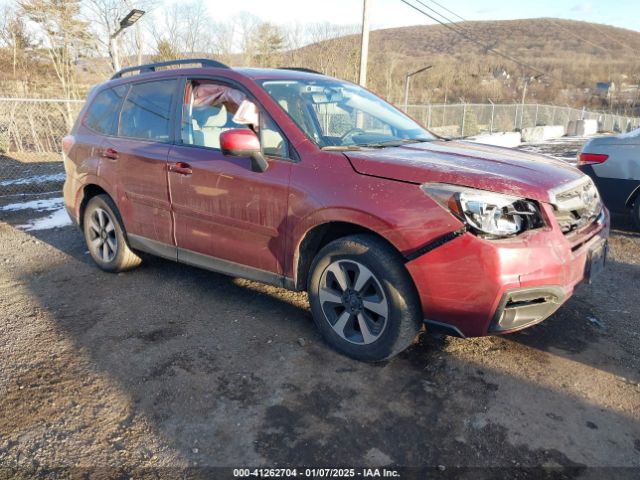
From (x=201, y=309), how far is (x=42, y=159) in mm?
10009

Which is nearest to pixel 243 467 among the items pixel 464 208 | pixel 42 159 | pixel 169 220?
pixel 464 208

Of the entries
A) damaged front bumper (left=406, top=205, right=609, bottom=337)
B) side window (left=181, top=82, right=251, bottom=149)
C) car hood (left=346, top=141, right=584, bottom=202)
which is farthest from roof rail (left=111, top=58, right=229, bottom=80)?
damaged front bumper (left=406, top=205, right=609, bottom=337)

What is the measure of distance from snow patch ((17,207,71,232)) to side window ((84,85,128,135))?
245 centimetres

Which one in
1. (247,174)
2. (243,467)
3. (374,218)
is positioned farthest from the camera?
(247,174)

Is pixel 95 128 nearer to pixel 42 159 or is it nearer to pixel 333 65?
pixel 42 159

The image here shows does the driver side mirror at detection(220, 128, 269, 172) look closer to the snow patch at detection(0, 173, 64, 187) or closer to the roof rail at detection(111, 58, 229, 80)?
the roof rail at detection(111, 58, 229, 80)

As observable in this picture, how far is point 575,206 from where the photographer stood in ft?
9.18

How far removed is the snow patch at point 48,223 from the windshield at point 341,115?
14.9ft

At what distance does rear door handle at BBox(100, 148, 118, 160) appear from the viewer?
4.21 metres

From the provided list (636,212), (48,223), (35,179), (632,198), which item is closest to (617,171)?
(632,198)

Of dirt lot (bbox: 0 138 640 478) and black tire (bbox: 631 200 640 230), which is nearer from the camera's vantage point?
dirt lot (bbox: 0 138 640 478)

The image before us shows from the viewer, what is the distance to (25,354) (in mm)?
3152

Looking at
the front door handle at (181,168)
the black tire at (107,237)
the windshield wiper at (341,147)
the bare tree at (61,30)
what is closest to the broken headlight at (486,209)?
the windshield wiper at (341,147)

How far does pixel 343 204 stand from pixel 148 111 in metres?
2.21
